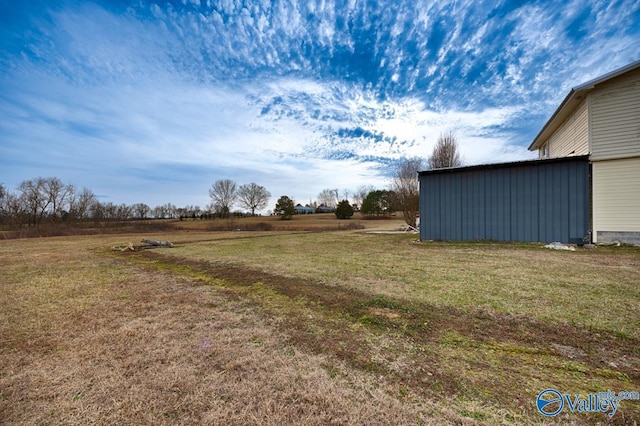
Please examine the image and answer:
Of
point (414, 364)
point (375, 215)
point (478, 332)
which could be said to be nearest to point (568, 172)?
point (478, 332)

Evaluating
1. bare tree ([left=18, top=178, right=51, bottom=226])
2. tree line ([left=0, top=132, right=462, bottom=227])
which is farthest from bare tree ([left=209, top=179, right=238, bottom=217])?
bare tree ([left=18, top=178, right=51, bottom=226])

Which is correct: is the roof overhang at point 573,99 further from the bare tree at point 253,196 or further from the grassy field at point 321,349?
the bare tree at point 253,196

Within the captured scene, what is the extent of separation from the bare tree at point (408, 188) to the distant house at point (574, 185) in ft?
25.8

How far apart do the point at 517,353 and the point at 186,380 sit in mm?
2836

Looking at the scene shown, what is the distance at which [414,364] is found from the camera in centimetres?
209

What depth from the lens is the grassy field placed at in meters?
1.61

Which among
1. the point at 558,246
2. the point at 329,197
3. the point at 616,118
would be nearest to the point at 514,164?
the point at 616,118

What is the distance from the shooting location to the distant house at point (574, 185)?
7906mm

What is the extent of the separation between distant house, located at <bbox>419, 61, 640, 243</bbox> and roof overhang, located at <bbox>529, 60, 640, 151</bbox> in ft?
0.09

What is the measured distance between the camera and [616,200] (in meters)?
8.05

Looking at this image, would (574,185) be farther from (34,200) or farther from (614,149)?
(34,200)

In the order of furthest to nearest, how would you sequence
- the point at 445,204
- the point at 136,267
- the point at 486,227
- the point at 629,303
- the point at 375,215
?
the point at 375,215 → the point at 445,204 → the point at 486,227 → the point at 136,267 → the point at 629,303

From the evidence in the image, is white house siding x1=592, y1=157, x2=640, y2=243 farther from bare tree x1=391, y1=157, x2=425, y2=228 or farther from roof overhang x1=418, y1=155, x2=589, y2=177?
bare tree x1=391, y1=157, x2=425, y2=228

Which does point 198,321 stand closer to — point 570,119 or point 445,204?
point 445,204
